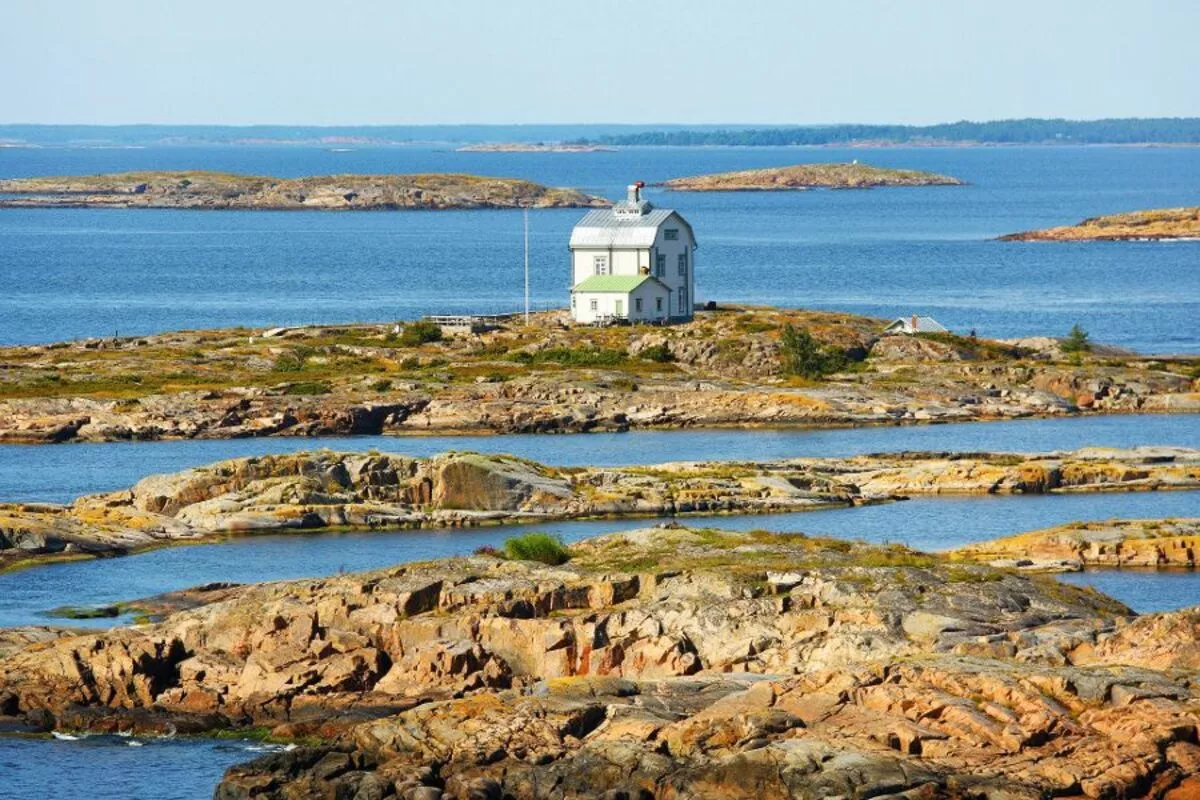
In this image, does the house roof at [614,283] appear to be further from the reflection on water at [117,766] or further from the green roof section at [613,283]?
the reflection on water at [117,766]

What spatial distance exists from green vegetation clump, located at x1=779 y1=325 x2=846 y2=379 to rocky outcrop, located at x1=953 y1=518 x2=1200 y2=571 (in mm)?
31555

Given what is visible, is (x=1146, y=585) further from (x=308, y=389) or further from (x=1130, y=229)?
(x=1130, y=229)

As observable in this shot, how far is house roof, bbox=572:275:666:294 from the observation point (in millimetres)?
94062

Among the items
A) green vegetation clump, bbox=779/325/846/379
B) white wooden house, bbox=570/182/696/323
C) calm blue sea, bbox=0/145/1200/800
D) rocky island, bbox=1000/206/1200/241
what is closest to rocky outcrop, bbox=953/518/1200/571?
calm blue sea, bbox=0/145/1200/800

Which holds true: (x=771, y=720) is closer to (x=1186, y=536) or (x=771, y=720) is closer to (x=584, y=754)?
(x=584, y=754)

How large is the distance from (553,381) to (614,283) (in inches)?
536

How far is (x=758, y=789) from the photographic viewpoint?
30781 millimetres

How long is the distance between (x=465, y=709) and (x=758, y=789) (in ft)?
17.6

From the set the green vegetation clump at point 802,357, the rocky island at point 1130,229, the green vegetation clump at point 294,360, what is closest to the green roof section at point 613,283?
the green vegetation clump at point 802,357

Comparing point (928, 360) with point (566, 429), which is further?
point (928, 360)

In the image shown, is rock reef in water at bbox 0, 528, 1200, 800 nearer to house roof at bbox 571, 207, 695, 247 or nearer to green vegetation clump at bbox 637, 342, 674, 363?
green vegetation clump at bbox 637, 342, 674, 363

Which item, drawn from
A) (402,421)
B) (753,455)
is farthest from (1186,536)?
(402,421)

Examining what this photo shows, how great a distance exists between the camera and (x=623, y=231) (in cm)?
9400

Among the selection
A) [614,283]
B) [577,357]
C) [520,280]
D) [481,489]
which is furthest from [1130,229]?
[481,489]
